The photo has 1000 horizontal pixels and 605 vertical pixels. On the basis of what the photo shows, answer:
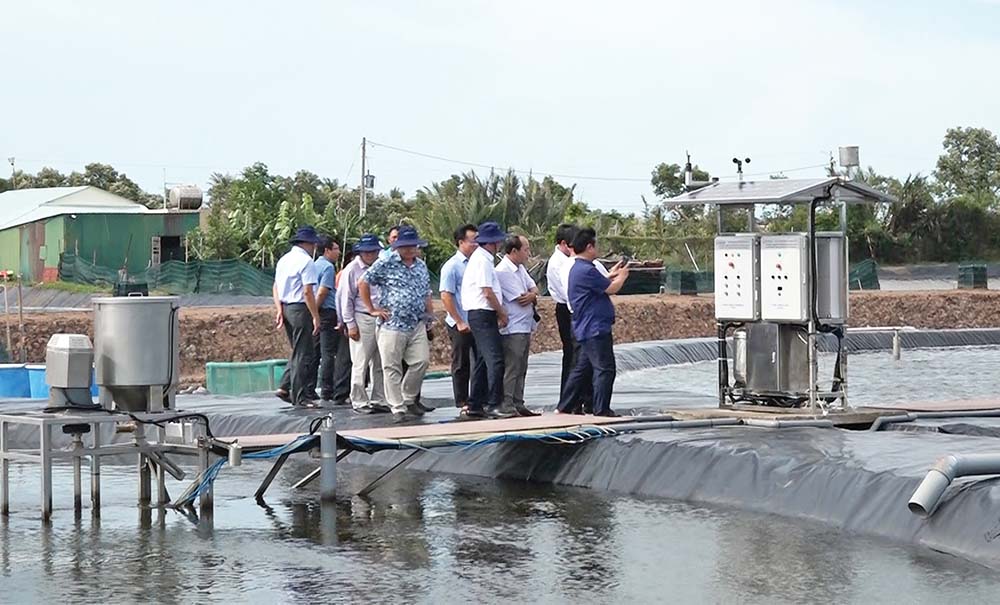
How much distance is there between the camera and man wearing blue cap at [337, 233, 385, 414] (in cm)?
1462

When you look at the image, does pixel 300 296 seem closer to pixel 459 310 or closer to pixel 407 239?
pixel 407 239

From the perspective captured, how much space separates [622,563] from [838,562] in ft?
3.99

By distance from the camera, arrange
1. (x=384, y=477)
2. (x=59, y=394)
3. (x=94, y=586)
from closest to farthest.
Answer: (x=94, y=586), (x=59, y=394), (x=384, y=477)

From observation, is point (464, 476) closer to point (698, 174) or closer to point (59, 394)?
point (59, 394)

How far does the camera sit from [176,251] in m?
56.3

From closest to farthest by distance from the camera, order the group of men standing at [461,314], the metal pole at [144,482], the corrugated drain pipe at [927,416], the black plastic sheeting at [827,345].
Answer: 1. the metal pole at [144,482]
2. the corrugated drain pipe at [927,416]
3. the group of men standing at [461,314]
4. the black plastic sheeting at [827,345]

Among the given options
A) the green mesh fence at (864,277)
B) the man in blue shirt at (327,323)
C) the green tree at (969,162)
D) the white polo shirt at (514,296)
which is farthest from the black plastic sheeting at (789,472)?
the green tree at (969,162)

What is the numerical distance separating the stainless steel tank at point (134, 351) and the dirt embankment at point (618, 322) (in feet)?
72.4

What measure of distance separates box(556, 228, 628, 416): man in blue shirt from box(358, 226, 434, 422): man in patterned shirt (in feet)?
5.37

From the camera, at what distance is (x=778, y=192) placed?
1313 cm

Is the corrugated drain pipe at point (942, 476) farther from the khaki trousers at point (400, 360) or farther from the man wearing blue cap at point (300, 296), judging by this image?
the man wearing blue cap at point (300, 296)

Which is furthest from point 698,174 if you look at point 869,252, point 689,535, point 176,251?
point 689,535

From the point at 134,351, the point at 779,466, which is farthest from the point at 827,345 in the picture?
the point at 134,351

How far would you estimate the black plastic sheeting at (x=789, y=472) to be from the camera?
9.20 m
